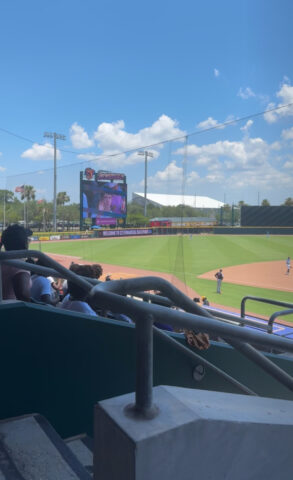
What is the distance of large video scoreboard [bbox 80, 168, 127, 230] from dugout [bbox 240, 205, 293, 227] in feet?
57.3

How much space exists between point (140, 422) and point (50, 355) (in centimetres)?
105

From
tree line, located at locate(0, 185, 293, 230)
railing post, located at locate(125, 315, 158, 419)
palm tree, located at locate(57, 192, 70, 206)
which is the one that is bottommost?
railing post, located at locate(125, 315, 158, 419)

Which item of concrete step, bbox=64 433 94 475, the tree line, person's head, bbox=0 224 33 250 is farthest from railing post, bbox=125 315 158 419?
the tree line

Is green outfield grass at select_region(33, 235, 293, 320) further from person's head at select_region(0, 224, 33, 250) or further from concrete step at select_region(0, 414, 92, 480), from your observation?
concrete step at select_region(0, 414, 92, 480)

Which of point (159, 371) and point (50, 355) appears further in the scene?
point (159, 371)

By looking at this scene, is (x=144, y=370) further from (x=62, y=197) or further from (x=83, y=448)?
(x=62, y=197)

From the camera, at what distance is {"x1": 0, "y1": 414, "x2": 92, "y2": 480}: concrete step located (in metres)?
1.37

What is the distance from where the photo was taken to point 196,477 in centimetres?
99

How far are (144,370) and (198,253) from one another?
33355mm

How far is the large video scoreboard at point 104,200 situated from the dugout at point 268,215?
1748cm

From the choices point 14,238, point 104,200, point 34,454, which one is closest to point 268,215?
point 104,200

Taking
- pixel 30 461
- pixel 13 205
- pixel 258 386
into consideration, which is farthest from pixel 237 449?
pixel 13 205

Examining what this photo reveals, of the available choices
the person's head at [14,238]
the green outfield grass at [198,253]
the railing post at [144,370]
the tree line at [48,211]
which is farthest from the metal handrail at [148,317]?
the green outfield grass at [198,253]

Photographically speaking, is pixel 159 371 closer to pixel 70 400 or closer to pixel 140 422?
pixel 70 400
